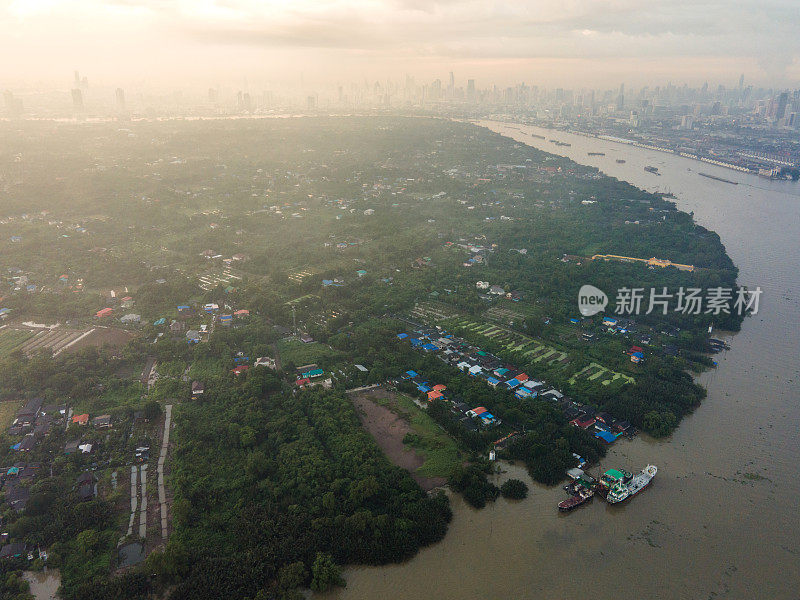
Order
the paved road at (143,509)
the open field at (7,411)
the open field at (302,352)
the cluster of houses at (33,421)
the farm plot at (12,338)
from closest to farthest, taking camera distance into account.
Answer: the paved road at (143,509), the cluster of houses at (33,421), the open field at (7,411), the open field at (302,352), the farm plot at (12,338)

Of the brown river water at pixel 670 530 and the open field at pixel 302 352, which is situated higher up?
the open field at pixel 302 352

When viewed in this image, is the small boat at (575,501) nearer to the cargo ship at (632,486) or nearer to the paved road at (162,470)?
the cargo ship at (632,486)

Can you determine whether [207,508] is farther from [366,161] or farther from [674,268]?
[366,161]

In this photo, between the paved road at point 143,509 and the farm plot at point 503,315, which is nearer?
the paved road at point 143,509

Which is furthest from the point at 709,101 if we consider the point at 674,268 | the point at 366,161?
the point at 674,268

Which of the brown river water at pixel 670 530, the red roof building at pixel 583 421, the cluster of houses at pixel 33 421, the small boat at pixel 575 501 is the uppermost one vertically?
the cluster of houses at pixel 33 421

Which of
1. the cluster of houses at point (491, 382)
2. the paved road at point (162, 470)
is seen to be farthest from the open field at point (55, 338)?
the cluster of houses at point (491, 382)

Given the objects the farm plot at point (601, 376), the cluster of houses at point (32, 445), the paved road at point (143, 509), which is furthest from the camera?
the farm plot at point (601, 376)
